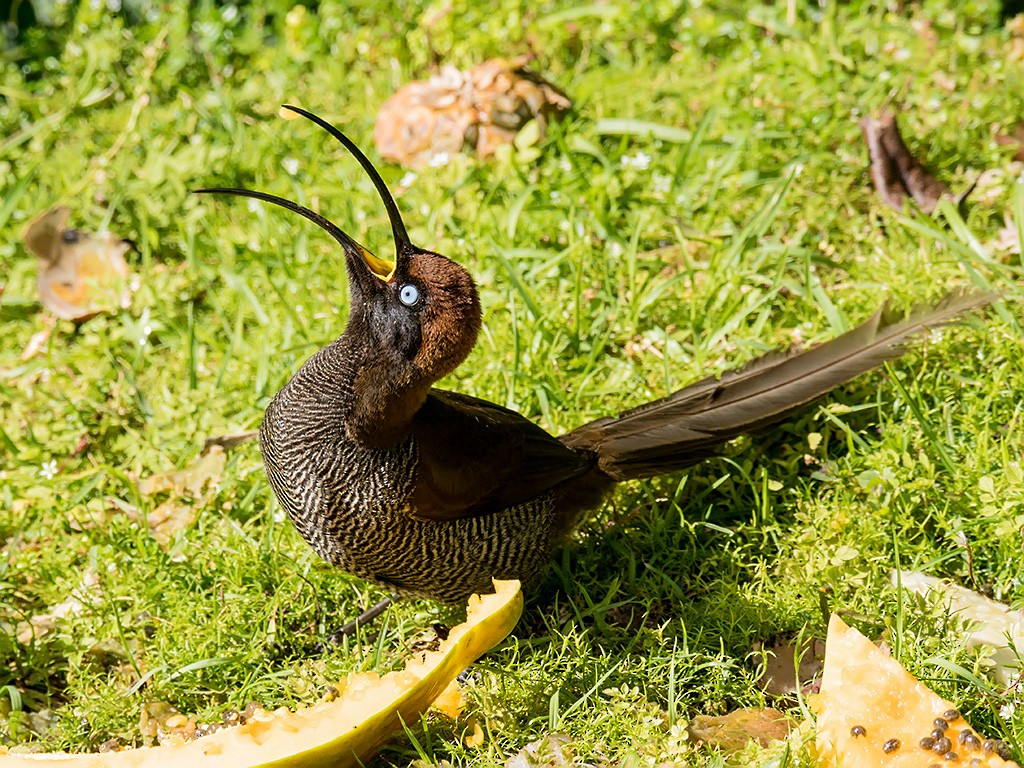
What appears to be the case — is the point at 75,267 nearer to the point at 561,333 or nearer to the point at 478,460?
the point at 561,333

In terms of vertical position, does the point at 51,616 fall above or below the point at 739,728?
above

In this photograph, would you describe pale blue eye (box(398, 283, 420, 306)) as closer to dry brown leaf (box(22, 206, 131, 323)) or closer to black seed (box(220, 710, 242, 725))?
black seed (box(220, 710, 242, 725))

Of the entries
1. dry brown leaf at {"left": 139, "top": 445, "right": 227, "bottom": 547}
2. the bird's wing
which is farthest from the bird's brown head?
dry brown leaf at {"left": 139, "top": 445, "right": 227, "bottom": 547}

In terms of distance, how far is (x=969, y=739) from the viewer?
2.69m

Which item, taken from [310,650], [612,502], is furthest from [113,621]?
[612,502]

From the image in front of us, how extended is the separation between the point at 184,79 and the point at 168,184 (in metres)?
0.97

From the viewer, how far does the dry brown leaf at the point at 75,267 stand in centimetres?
505

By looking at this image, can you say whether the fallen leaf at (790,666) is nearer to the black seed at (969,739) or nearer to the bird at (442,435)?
the black seed at (969,739)

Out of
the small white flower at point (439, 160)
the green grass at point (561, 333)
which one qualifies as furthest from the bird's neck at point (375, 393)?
the small white flower at point (439, 160)

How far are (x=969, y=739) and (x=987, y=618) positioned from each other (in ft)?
2.48

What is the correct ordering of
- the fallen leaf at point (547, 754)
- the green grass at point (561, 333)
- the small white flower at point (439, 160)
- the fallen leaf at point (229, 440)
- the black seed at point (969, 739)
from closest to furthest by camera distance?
the black seed at point (969, 739), the fallen leaf at point (547, 754), the green grass at point (561, 333), the fallen leaf at point (229, 440), the small white flower at point (439, 160)

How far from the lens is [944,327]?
3.98 m

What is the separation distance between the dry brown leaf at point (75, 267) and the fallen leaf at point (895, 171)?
3213 millimetres

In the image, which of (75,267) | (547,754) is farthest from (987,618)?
(75,267)
